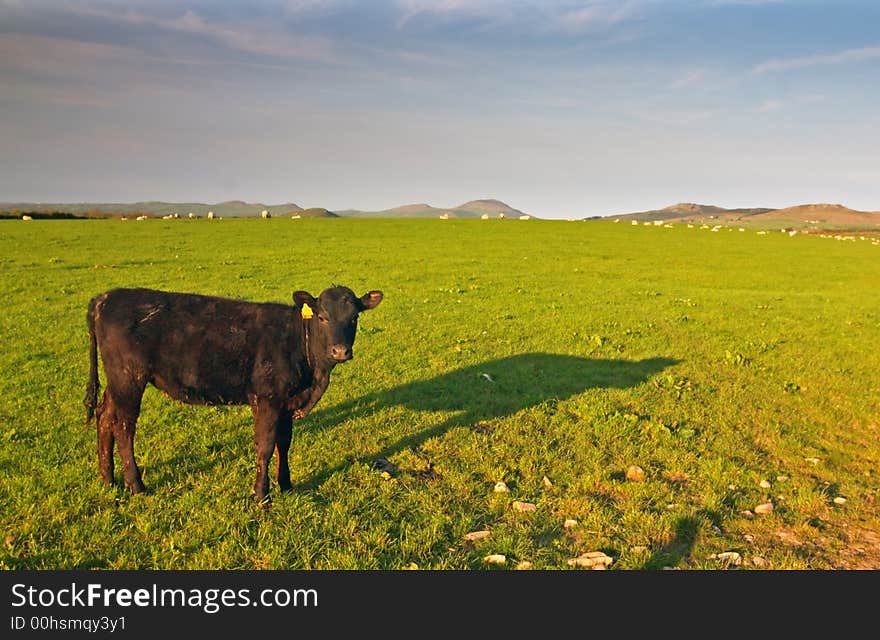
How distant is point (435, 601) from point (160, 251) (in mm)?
37305

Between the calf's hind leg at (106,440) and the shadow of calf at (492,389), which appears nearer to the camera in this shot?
the calf's hind leg at (106,440)

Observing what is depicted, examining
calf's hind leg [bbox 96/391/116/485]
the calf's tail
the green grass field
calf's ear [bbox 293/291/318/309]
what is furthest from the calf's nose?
the calf's tail

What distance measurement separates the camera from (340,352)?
703cm

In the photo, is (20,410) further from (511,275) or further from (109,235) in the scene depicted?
(109,235)

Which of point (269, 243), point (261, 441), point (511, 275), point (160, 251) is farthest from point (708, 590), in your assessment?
point (269, 243)

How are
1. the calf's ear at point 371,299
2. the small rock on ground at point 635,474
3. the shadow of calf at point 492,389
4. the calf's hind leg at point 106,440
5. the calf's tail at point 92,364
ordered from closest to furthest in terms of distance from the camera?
1. the calf's hind leg at point 106,440
2. the calf's tail at point 92,364
3. the calf's ear at point 371,299
4. the small rock on ground at point 635,474
5. the shadow of calf at point 492,389

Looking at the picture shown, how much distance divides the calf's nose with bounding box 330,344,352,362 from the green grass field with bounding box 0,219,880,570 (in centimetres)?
182

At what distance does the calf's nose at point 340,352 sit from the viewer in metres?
7.02

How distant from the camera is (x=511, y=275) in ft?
106

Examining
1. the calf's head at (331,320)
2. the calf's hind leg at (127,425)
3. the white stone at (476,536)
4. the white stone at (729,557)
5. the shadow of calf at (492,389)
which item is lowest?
the white stone at (729,557)

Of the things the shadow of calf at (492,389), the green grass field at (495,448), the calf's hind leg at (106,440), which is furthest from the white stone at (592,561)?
the calf's hind leg at (106,440)

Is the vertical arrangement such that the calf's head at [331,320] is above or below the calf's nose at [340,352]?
above

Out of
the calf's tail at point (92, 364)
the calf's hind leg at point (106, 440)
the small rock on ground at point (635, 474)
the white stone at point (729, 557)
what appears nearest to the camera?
the white stone at point (729, 557)

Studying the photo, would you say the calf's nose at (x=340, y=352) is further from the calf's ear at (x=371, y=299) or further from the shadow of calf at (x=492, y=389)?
the shadow of calf at (x=492, y=389)
